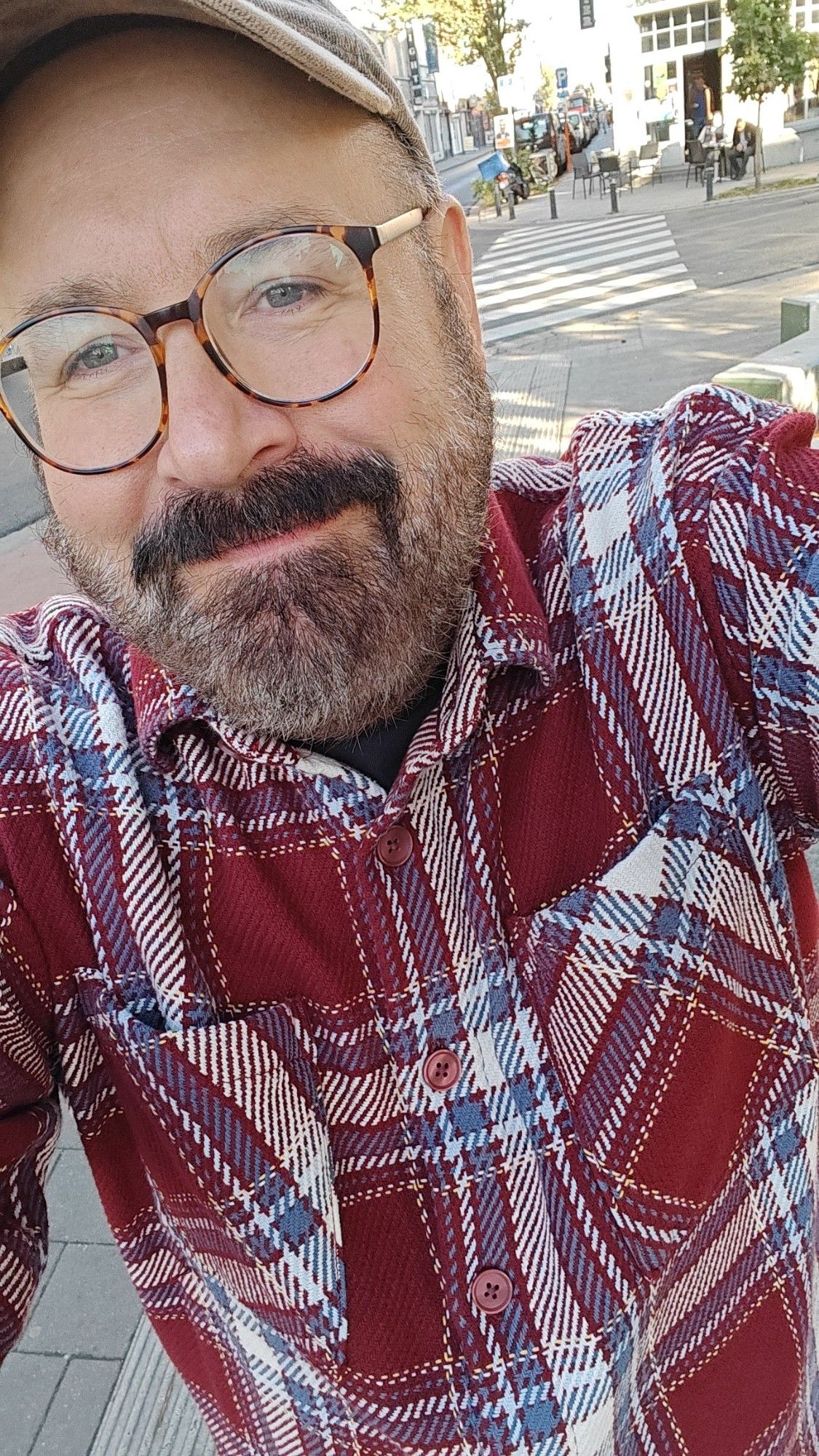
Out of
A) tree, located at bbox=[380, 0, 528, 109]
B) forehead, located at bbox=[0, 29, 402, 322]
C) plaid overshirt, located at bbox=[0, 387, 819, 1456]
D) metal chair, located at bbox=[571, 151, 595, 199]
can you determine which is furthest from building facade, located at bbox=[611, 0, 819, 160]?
plaid overshirt, located at bbox=[0, 387, 819, 1456]

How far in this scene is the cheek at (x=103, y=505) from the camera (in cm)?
109

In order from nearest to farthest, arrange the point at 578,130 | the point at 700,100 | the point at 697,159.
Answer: the point at 697,159, the point at 700,100, the point at 578,130

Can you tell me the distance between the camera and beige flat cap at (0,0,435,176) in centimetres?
96

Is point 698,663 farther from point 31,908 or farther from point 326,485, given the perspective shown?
point 31,908

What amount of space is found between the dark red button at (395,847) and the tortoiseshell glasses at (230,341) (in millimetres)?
451

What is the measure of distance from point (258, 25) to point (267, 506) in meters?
0.44

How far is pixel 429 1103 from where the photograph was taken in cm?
104

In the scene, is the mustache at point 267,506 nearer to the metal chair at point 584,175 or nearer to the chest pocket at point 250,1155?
the chest pocket at point 250,1155

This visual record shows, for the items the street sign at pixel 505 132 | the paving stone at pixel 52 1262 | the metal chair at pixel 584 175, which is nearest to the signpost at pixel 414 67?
the street sign at pixel 505 132

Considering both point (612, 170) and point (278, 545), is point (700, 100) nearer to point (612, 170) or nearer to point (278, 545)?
point (612, 170)

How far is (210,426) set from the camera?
1.03 m

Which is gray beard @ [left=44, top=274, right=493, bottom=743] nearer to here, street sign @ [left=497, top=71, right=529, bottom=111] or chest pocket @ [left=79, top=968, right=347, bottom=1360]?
chest pocket @ [left=79, top=968, right=347, bottom=1360]

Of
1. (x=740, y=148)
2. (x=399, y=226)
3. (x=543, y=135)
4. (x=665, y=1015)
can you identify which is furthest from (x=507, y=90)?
(x=665, y=1015)

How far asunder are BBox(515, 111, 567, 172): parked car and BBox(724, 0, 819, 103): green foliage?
1580 centimetres
